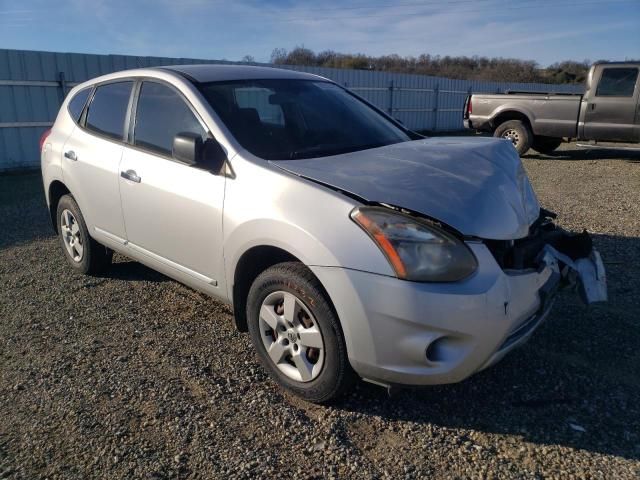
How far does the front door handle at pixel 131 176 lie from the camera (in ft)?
12.2

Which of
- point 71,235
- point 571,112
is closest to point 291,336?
point 71,235

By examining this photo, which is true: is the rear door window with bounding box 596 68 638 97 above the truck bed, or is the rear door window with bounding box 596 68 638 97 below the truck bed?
above

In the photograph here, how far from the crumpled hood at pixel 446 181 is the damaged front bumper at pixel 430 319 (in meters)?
0.18

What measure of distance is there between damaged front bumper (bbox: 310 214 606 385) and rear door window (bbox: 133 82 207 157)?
1544 mm

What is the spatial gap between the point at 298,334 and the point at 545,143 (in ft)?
39.3

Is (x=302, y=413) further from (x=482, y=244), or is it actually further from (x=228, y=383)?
(x=482, y=244)

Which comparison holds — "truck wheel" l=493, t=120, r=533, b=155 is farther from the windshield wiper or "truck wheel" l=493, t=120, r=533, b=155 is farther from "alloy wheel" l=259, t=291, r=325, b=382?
"alloy wheel" l=259, t=291, r=325, b=382

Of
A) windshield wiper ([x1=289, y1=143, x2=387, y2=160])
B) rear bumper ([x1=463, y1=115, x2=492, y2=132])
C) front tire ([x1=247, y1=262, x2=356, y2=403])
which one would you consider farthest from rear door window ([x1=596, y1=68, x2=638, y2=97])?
front tire ([x1=247, y1=262, x2=356, y2=403])

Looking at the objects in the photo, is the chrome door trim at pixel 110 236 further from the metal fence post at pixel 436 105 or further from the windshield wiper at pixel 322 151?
the metal fence post at pixel 436 105

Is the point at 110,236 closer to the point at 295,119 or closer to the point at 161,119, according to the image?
Result: the point at 161,119

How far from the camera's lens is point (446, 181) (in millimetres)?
2826

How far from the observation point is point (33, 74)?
1142 centimetres

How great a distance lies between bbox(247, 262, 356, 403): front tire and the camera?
266 centimetres

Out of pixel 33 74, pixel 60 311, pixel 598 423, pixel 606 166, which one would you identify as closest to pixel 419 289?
pixel 598 423
